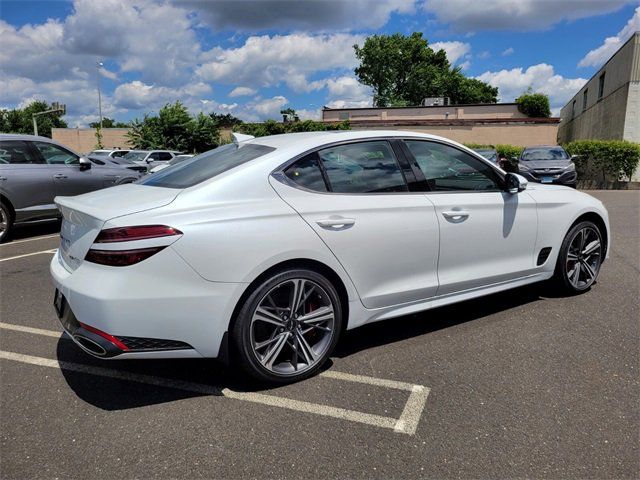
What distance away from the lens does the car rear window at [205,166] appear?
3260 millimetres

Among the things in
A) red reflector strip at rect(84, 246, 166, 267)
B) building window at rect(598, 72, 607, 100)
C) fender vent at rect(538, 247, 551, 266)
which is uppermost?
building window at rect(598, 72, 607, 100)

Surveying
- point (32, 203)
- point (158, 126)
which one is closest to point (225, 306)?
point (32, 203)

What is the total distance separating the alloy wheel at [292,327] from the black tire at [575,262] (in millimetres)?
2603

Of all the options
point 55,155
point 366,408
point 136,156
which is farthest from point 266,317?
point 136,156

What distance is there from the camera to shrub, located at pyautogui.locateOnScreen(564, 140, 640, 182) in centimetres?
1958

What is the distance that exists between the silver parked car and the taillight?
6774mm

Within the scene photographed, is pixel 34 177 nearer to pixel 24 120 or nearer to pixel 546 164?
pixel 546 164

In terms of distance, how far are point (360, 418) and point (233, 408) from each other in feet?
2.42

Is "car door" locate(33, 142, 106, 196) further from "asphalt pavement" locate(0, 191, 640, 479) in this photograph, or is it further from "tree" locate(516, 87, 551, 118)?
"tree" locate(516, 87, 551, 118)

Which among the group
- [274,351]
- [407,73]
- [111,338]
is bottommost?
[274,351]

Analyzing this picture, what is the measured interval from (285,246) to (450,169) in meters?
1.70

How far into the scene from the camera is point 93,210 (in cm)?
295

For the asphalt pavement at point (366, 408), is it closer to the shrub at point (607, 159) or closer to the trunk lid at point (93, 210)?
the trunk lid at point (93, 210)

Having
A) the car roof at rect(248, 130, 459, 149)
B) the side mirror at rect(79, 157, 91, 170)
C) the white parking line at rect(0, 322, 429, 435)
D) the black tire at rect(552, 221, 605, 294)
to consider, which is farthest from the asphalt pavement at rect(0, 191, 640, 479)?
the side mirror at rect(79, 157, 91, 170)
